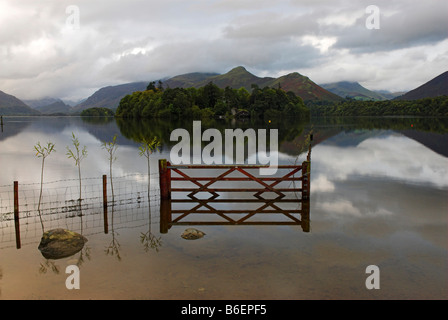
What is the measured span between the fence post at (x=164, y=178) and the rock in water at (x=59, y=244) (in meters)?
6.78

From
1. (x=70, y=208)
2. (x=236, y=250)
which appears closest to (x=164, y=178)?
(x=70, y=208)

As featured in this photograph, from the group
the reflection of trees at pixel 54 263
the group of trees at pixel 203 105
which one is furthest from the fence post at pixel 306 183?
the group of trees at pixel 203 105

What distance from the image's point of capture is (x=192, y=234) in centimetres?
1602

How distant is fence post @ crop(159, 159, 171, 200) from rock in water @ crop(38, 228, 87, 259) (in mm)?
6778

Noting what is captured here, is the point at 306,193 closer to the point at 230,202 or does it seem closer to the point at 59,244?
the point at 230,202

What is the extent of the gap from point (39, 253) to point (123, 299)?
5.59 m

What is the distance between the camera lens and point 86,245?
15.0 metres

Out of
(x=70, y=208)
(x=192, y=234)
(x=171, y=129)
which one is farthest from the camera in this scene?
(x=171, y=129)

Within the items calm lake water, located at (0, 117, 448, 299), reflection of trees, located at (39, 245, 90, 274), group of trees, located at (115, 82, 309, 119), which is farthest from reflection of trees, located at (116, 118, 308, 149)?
group of trees, located at (115, 82, 309, 119)

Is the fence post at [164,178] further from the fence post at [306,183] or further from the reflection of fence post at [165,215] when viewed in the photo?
the fence post at [306,183]

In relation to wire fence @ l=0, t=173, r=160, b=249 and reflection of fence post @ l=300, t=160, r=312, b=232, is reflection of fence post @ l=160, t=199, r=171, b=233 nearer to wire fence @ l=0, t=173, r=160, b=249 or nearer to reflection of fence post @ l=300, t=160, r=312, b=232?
wire fence @ l=0, t=173, r=160, b=249

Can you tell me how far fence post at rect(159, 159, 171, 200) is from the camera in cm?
2052

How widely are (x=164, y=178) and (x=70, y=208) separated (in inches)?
221
